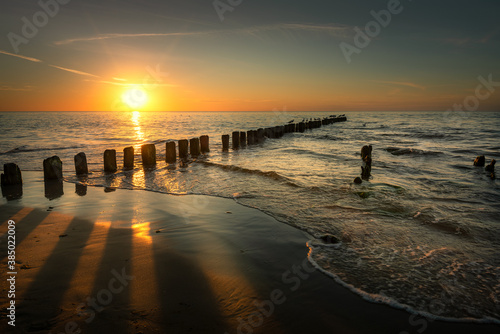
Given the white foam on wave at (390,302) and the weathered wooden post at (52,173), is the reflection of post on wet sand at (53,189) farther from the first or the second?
the white foam on wave at (390,302)

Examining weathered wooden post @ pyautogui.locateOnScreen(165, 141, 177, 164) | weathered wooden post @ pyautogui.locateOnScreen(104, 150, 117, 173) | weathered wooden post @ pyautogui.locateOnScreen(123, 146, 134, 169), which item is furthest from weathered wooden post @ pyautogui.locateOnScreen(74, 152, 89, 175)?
weathered wooden post @ pyautogui.locateOnScreen(165, 141, 177, 164)

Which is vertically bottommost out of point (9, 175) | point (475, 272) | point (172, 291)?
point (475, 272)

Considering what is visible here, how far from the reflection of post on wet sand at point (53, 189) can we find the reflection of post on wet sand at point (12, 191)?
0.55 m

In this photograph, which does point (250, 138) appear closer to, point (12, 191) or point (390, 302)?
point (12, 191)

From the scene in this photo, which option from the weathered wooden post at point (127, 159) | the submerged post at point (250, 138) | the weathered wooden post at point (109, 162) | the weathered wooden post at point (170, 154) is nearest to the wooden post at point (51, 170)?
the weathered wooden post at point (109, 162)

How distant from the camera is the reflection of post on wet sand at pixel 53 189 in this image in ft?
22.1

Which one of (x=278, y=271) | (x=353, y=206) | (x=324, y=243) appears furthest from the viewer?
(x=353, y=206)

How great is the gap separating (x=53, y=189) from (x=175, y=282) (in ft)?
20.3

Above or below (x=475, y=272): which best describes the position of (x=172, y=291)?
above

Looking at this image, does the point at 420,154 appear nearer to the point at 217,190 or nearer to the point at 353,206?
the point at 353,206

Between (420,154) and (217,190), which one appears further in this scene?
(420,154)

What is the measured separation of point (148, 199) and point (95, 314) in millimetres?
4291

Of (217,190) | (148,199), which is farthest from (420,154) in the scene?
(148,199)

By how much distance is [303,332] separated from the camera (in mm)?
2490
